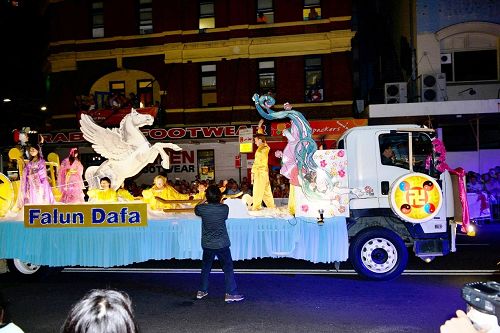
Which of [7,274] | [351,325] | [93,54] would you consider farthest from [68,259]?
[93,54]

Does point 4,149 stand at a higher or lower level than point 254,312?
higher

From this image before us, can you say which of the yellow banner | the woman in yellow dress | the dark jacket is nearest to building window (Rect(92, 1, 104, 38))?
the woman in yellow dress

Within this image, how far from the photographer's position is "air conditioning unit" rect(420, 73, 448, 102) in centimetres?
1856

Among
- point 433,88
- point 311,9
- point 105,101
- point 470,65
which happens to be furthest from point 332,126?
point 105,101

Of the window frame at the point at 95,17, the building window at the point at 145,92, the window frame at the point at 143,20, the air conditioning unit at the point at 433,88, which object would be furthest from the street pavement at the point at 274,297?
the window frame at the point at 95,17

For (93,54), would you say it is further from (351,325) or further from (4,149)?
(351,325)

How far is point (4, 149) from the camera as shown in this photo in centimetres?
2072

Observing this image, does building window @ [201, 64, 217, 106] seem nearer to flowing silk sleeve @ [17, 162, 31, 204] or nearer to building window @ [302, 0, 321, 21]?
building window @ [302, 0, 321, 21]

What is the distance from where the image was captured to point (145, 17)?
24.4 m

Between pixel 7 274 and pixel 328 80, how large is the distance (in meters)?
16.5

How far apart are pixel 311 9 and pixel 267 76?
3.78m

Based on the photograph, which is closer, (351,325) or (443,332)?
(443,332)

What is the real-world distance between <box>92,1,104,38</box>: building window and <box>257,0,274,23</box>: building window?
323 inches

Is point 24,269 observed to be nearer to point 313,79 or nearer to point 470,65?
point 313,79
